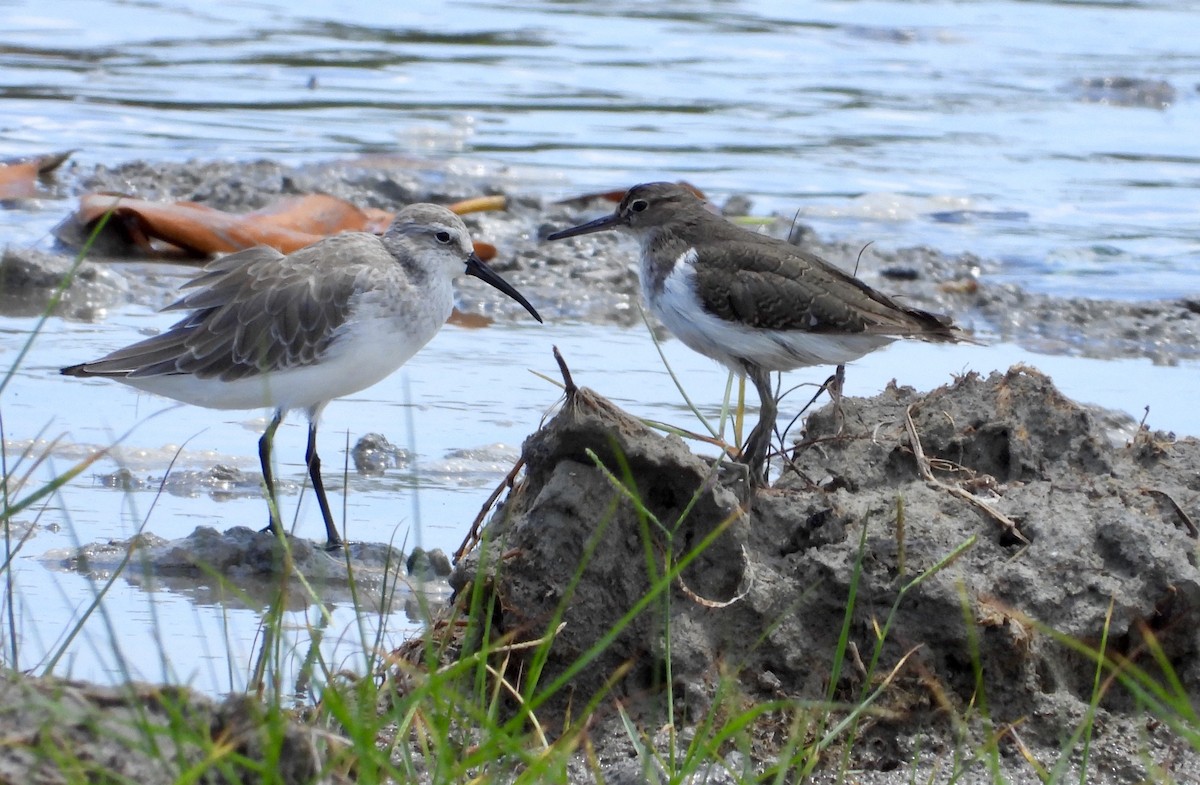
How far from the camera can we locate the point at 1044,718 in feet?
13.0

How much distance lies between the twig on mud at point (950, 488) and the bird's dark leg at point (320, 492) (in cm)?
188

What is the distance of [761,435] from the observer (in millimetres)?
5238

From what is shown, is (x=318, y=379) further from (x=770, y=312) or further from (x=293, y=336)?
(x=770, y=312)

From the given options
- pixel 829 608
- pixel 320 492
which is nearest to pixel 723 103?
pixel 320 492

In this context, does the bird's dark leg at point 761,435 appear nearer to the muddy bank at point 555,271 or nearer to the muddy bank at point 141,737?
the muddy bank at point 555,271

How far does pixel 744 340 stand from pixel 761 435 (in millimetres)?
413

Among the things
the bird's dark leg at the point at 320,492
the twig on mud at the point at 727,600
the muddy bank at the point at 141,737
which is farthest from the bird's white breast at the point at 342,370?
the muddy bank at the point at 141,737

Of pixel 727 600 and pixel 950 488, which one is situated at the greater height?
pixel 950 488

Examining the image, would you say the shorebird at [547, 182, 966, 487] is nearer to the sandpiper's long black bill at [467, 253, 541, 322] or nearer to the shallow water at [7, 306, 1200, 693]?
the shallow water at [7, 306, 1200, 693]

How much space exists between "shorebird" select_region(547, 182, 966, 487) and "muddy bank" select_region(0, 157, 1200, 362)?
1.49m

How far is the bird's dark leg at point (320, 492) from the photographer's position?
214 inches

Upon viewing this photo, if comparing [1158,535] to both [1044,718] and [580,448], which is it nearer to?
[1044,718]

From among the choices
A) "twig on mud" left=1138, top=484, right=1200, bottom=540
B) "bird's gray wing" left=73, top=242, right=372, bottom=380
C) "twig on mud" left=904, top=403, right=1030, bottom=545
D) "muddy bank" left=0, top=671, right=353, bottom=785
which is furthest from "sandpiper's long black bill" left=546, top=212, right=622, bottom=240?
"muddy bank" left=0, top=671, right=353, bottom=785

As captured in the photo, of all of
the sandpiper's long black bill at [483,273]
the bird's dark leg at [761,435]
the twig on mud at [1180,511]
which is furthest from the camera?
the sandpiper's long black bill at [483,273]
